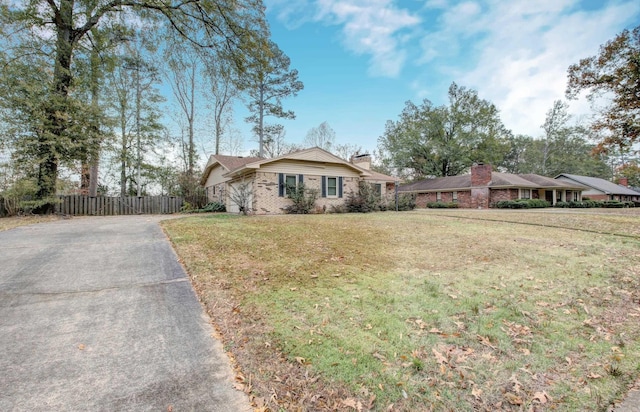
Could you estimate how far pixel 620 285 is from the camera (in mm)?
4281

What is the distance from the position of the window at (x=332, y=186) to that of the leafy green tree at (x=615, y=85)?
15415 mm

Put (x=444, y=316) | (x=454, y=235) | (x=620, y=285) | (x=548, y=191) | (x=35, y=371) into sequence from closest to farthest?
(x=35, y=371), (x=444, y=316), (x=620, y=285), (x=454, y=235), (x=548, y=191)

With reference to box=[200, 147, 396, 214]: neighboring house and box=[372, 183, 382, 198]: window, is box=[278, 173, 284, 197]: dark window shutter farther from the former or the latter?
box=[372, 183, 382, 198]: window

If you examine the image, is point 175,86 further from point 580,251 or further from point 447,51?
point 580,251

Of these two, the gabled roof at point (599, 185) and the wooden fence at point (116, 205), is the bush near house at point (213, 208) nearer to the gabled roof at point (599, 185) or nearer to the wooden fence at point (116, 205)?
the wooden fence at point (116, 205)

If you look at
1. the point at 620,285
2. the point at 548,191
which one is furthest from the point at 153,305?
the point at 548,191

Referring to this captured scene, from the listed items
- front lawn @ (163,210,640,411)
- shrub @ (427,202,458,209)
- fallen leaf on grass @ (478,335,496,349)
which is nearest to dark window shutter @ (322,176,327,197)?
front lawn @ (163,210,640,411)

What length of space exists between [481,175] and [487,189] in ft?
4.62

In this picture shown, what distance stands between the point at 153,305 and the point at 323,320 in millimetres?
1997

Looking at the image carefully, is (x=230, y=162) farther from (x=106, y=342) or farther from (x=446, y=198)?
(x=446, y=198)

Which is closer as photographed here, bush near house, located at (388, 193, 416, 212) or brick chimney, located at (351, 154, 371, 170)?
bush near house, located at (388, 193, 416, 212)

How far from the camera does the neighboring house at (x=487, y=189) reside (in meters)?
26.0

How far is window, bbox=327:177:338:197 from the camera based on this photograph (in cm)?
1708

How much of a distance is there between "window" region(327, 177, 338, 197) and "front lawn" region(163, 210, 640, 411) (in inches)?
442
